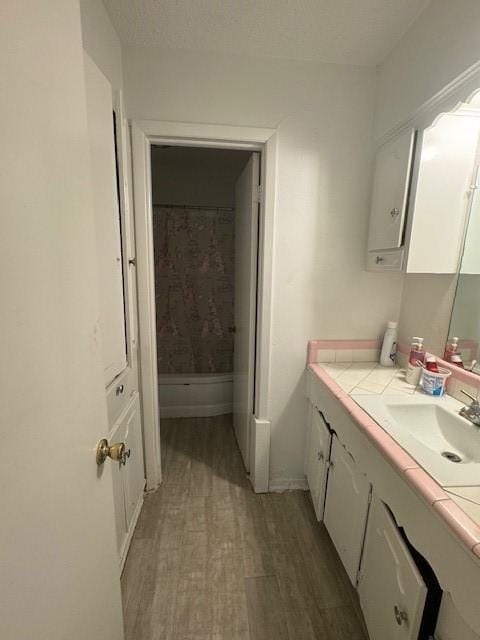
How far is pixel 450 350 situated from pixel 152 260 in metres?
Result: 1.45

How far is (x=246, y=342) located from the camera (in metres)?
1.84

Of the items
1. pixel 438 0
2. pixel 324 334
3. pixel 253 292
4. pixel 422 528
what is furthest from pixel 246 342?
pixel 438 0

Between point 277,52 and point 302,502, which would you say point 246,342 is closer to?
point 302,502

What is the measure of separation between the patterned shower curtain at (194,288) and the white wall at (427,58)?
1595mm

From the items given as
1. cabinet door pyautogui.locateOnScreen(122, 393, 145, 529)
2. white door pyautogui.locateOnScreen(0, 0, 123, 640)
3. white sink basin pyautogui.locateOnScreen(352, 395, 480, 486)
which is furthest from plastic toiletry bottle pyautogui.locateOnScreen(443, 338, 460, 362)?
cabinet door pyautogui.locateOnScreen(122, 393, 145, 529)

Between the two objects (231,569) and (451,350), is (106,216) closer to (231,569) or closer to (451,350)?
(451,350)

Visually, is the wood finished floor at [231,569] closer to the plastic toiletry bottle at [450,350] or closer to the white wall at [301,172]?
the white wall at [301,172]

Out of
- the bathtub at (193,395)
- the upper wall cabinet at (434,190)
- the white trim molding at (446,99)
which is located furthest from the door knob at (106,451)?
the bathtub at (193,395)

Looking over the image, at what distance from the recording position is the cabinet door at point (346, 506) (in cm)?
108

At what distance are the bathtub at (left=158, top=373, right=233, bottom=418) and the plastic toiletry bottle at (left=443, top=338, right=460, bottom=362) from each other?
1.76 meters

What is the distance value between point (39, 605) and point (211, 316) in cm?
246

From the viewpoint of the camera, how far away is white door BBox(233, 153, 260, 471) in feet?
5.24

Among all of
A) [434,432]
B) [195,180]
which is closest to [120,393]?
[434,432]

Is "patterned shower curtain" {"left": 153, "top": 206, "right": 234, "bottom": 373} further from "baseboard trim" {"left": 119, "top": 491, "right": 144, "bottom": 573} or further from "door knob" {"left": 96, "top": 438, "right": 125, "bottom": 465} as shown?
"door knob" {"left": 96, "top": 438, "right": 125, "bottom": 465}
